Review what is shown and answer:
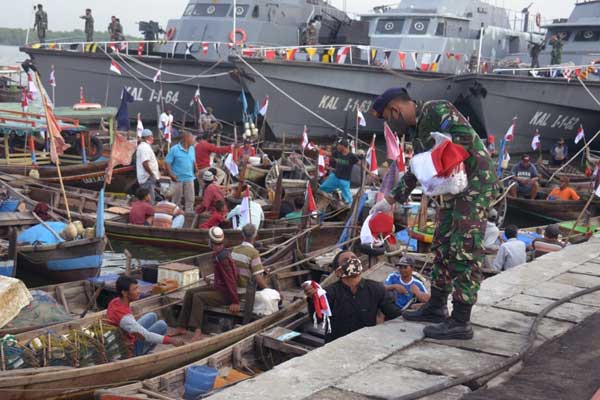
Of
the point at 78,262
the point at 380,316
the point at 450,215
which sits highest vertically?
the point at 450,215

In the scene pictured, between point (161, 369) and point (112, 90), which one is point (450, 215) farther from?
point (112, 90)

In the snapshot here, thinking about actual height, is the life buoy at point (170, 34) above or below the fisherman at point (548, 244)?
above

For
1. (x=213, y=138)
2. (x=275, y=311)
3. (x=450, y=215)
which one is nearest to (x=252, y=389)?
(x=450, y=215)

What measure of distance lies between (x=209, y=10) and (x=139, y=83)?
4.46 m

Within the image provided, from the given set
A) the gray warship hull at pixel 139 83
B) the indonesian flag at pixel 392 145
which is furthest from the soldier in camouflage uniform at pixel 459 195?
the gray warship hull at pixel 139 83

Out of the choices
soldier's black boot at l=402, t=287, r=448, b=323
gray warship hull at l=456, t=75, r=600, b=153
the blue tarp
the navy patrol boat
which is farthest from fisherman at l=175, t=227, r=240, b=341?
the navy patrol boat

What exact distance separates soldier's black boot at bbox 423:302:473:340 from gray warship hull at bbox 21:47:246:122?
26.3 m

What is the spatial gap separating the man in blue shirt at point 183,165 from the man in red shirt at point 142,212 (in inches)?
36.5

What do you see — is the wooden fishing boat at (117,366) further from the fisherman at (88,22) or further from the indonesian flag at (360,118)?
the fisherman at (88,22)

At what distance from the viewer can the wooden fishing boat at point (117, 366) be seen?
636cm

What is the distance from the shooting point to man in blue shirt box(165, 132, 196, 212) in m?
14.7

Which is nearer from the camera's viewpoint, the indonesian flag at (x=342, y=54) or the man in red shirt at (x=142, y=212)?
the man in red shirt at (x=142, y=212)

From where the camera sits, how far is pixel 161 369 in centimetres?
716

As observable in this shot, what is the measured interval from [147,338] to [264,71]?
21.3m
